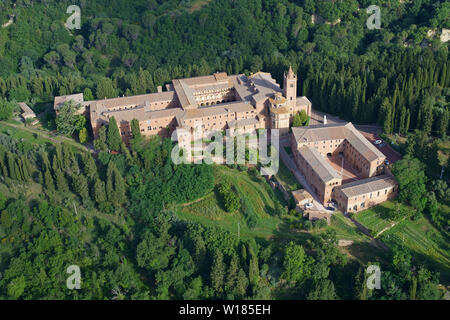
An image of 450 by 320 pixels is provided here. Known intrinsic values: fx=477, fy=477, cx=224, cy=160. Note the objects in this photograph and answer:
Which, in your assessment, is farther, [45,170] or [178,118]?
[178,118]

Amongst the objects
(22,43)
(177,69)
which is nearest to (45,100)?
(177,69)

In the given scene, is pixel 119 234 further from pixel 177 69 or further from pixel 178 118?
pixel 177 69

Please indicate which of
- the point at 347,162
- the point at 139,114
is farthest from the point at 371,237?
the point at 139,114

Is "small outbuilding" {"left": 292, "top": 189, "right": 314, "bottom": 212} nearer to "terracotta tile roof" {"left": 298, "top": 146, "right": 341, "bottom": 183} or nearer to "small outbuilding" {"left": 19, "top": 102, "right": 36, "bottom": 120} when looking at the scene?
"terracotta tile roof" {"left": 298, "top": 146, "right": 341, "bottom": 183}

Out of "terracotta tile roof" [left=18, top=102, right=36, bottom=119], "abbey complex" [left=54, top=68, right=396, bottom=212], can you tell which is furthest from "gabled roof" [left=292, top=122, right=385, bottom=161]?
"terracotta tile roof" [left=18, top=102, right=36, bottom=119]

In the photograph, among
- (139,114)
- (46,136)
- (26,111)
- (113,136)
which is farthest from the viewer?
(26,111)

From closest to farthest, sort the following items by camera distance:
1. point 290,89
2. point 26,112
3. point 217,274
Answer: point 217,274
point 290,89
point 26,112
